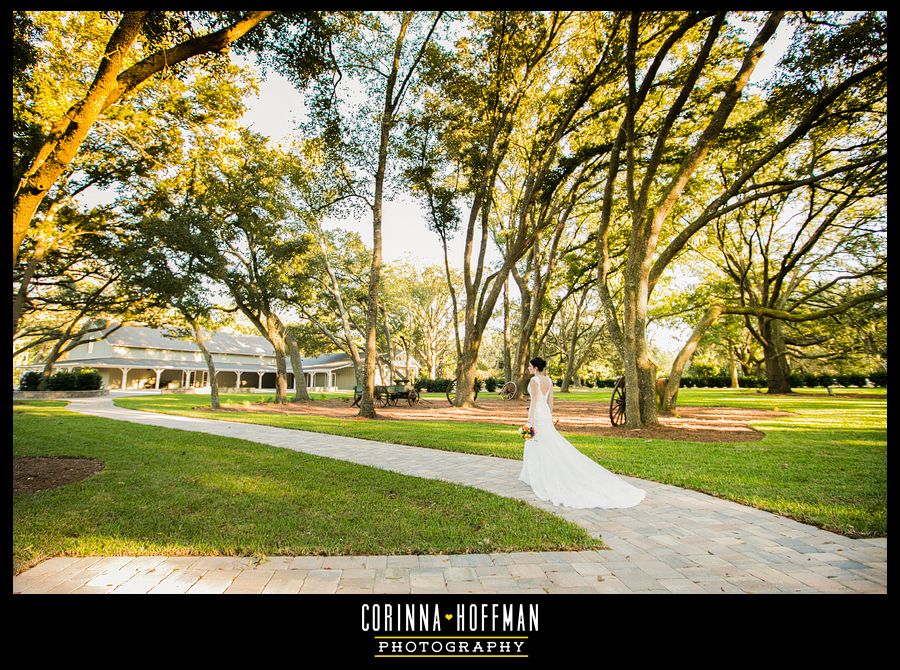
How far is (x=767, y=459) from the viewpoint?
7434mm

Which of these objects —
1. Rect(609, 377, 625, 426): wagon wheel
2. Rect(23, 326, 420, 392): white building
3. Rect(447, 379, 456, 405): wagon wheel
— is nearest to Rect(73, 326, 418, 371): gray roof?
Rect(23, 326, 420, 392): white building

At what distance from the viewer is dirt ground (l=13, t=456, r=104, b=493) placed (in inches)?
221

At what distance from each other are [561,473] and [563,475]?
0.11 ft

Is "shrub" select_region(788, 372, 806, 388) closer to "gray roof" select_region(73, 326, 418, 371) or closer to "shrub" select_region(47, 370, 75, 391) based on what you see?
"gray roof" select_region(73, 326, 418, 371)

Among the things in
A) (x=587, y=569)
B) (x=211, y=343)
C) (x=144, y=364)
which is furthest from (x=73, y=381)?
(x=587, y=569)

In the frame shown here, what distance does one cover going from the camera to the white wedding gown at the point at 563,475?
5086mm

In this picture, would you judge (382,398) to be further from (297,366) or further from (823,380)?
(823,380)

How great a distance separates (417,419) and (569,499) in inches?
389

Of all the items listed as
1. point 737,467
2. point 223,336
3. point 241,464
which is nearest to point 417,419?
point 241,464

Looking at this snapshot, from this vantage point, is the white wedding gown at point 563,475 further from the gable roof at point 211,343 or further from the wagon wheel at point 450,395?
the gable roof at point 211,343

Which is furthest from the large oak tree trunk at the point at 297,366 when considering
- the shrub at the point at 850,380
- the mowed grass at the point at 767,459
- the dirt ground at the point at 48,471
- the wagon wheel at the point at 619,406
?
the shrub at the point at 850,380

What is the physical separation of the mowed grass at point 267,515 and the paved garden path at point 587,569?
0.68ft

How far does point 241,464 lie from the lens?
693 cm
